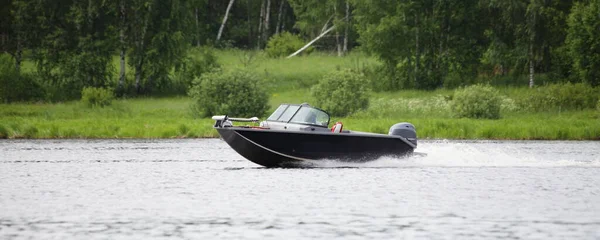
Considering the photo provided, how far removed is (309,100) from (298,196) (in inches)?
1293

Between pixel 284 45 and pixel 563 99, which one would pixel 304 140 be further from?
pixel 284 45

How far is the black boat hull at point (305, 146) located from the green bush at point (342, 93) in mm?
23195

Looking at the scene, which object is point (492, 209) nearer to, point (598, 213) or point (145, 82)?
point (598, 213)

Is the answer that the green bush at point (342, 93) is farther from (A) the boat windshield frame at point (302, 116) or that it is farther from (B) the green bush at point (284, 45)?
(B) the green bush at point (284, 45)

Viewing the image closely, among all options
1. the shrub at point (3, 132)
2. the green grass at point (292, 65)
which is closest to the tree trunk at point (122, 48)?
the green grass at point (292, 65)

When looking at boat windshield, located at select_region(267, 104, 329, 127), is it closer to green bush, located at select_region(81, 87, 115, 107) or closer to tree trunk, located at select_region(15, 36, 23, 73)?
green bush, located at select_region(81, 87, 115, 107)

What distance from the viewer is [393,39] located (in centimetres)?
6825

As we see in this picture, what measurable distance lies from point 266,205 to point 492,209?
15.5 ft

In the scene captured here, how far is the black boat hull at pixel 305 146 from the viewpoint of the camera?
2975 cm

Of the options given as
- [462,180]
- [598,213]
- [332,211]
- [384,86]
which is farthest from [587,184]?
A: [384,86]

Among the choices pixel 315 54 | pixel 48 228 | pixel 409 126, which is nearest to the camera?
pixel 48 228

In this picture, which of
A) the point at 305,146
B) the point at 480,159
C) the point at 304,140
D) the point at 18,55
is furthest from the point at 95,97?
the point at 304,140

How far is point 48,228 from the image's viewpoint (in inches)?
823

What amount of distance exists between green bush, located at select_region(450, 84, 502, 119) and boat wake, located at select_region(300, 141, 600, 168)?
1116 centimetres
